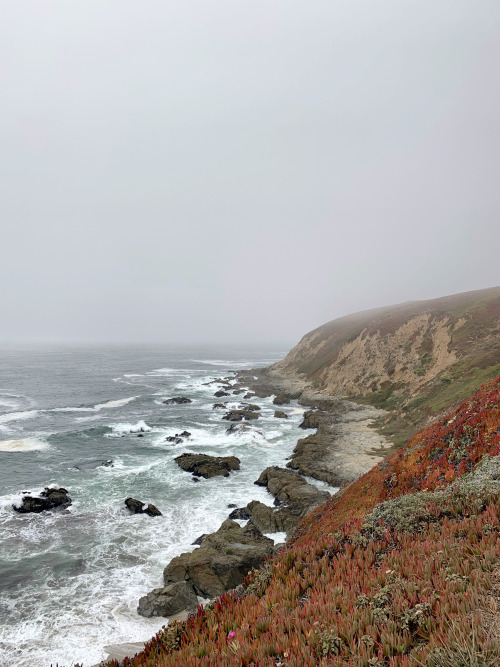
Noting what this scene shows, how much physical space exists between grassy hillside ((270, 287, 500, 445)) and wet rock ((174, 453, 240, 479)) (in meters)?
16.8

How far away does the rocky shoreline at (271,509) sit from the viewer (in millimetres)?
14578

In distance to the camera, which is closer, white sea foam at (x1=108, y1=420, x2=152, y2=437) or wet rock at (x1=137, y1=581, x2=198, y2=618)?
wet rock at (x1=137, y1=581, x2=198, y2=618)

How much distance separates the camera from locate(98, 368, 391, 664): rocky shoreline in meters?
14.6

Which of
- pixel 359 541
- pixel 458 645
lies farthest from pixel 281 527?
Result: pixel 458 645

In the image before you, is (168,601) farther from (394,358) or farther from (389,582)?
(394,358)

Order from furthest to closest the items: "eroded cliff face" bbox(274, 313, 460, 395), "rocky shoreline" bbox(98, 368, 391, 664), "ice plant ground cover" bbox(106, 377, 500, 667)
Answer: "eroded cliff face" bbox(274, 313, 460, 395) → "rocky shoreline" bbox(98, 368, 391, 664) → "ice plant ground cover" bbox(106, 377, 500, 667)

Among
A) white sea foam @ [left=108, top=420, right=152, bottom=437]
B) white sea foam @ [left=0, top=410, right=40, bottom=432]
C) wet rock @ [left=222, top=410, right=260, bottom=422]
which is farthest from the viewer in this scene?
wet rock @ [left=222, top=410, right=260, bottom=422]

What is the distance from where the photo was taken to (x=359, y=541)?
707 centimetres

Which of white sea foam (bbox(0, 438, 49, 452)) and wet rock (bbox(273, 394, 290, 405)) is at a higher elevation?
white sea foam (bbox(0, 438, 49, 452))

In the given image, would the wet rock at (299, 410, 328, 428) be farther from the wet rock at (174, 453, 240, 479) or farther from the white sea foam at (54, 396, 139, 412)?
the white sea foam at (54, 396, 139, 412)

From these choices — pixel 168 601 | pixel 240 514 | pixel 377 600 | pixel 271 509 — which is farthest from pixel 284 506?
pixel 377 600

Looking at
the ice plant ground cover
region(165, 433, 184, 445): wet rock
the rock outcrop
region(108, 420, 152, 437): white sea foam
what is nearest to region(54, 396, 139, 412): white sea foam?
region(108, 420, 152, 437): white sea foam

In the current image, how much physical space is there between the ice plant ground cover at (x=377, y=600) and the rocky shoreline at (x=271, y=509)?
29.9ft

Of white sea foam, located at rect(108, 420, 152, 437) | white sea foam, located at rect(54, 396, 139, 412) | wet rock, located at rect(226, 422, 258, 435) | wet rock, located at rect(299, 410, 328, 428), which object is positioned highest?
white sea foam, located at rect(54, 396, 139, 412)
